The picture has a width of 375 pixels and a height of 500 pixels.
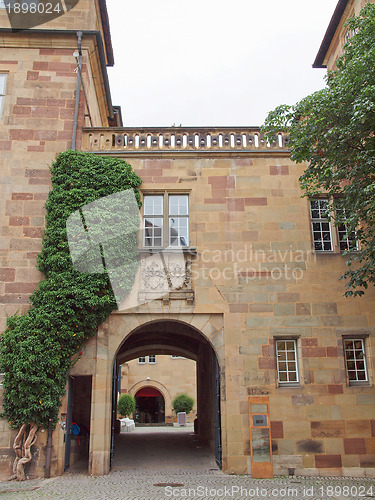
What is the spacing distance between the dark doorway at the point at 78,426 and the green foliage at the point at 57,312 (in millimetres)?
697

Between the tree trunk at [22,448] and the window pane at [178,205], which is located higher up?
the window pane at [178,205]

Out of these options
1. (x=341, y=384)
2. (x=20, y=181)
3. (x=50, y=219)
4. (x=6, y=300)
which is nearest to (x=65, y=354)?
(x=6, y=300)

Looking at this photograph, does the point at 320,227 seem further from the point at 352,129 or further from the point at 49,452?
the point at 49,452

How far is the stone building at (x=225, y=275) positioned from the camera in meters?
11.3

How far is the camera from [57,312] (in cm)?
1142

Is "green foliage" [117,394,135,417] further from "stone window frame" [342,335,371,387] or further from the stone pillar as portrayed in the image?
"stone window frame" [342,335,371,387]

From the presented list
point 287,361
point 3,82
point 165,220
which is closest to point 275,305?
point 287,361

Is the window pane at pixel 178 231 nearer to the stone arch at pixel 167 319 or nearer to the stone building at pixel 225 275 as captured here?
the stone building at pixel 225 275

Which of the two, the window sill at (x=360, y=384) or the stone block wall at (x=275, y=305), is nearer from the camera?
the stone block wall at (x=275, y=305)

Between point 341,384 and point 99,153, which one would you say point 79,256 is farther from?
point 341,384

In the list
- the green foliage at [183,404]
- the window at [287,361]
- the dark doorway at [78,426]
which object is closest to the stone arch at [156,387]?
the green foliage at [183,404]

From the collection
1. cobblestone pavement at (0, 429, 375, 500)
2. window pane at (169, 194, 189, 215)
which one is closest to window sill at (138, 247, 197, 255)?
window pane at (169, 194, 189, 215)

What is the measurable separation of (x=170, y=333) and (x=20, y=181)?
8746 millimetres

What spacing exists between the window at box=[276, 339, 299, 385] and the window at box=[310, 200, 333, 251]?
261 cm
